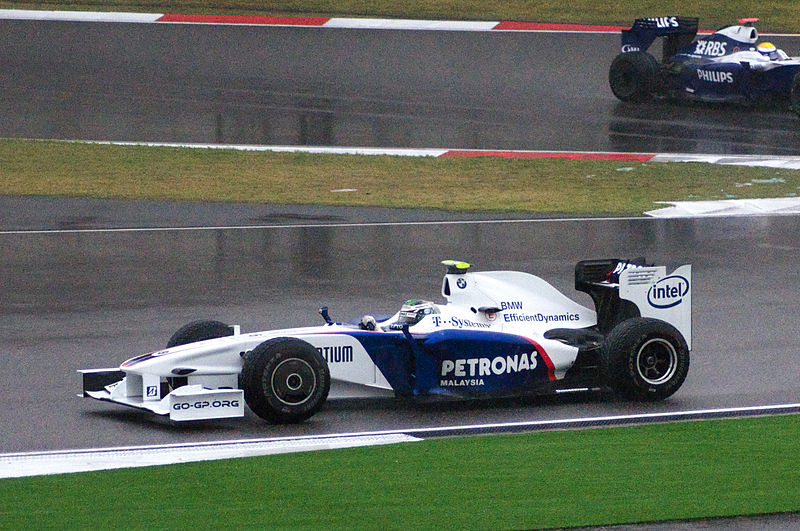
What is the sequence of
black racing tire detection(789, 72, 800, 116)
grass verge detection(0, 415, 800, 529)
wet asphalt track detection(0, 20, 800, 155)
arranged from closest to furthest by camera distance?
grass verge detection(0, 415, 800, 529), wet asphalt track detection(0, 20, 800, 155), black racing tire detection(789, 72, 800, 116)

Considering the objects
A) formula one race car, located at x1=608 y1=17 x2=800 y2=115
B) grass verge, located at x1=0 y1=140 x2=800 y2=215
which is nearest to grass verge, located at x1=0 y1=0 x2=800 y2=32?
formula one race car, located at x1=608 y1=17 x2=800 y2=115

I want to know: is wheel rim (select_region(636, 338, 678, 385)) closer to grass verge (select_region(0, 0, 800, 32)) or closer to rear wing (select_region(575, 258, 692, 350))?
rear wing (select_region(575, 258, 692, 350))

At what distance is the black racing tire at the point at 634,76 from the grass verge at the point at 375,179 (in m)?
6.66

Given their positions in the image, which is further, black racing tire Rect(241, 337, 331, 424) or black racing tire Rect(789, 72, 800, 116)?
black racing tire Rect(789, 72, 800, 116)

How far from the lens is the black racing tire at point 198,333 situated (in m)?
9.50

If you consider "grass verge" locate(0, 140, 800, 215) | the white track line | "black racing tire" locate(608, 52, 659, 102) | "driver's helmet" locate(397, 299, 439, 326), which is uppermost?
"black racing tire" locate(608, 52, 659, 102)

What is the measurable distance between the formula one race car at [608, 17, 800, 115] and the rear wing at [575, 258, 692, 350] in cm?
1731

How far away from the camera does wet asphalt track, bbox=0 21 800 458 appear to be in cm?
996

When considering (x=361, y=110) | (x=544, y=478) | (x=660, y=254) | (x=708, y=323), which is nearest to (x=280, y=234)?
(x=660, y=254)

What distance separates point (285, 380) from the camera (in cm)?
869

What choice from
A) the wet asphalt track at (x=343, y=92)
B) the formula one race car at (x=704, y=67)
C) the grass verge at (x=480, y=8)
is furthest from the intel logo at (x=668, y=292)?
the grass verge at (x=480, y=8)

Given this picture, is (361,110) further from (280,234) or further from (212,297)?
(212,297)

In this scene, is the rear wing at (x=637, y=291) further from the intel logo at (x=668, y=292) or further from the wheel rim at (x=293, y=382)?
the wheel rim at (x=293, y=382)

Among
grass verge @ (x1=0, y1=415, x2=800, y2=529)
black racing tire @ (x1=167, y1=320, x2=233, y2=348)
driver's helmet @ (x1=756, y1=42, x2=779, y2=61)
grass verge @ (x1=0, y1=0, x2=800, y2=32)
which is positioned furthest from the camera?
grass verge @ (x1=0, y1=0, x2=800, y2=32)
